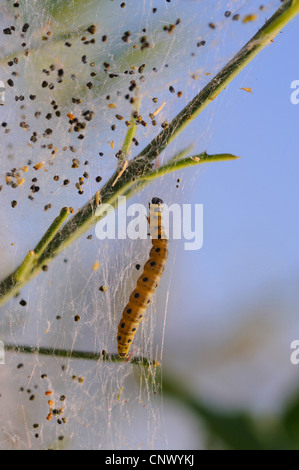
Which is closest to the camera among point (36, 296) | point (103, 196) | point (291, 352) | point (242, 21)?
point (103, 196)

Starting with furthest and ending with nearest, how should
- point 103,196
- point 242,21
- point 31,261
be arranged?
point 242,21 < point 103,196 < point 31,261

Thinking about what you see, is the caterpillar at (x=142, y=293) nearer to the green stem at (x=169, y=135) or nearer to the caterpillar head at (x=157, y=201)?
the caterpillar head at (x=157, y=201)

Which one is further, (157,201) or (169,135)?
(157,201)

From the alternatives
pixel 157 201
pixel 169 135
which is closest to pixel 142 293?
pixel 157 201

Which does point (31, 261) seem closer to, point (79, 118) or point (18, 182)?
point (18, 182)

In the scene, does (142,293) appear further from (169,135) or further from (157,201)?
(169,135)

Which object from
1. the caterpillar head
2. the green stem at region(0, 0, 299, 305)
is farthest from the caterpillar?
the green stem at region(0, 0, 299, 305)

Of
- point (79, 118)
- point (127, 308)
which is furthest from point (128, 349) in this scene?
→ point (79, 118)

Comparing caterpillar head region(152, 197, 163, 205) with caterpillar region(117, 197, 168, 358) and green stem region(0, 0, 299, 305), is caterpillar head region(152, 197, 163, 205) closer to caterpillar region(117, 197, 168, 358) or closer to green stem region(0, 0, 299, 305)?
caterpillar region(117, 197, 168, 358)
